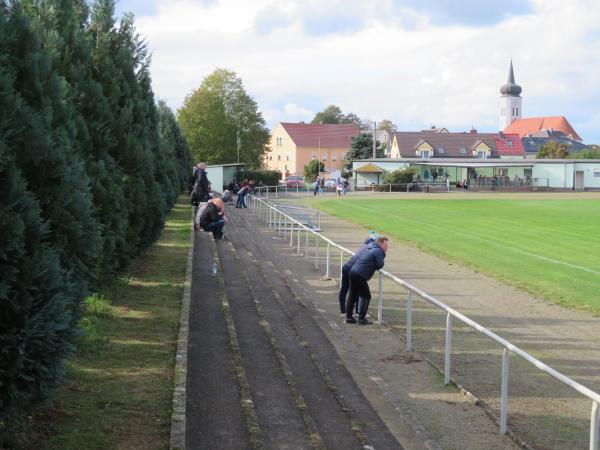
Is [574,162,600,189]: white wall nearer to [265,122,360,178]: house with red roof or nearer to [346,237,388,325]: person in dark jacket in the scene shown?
[265,122,360,178]: house with red roof

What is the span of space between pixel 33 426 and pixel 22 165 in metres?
2.23

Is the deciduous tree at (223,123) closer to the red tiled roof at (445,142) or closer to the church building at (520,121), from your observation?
the red tiled roof at (445,142)

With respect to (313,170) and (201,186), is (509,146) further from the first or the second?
(201,186)

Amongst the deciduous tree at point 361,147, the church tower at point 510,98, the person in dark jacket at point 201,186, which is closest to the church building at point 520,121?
the church tower at point 510,98

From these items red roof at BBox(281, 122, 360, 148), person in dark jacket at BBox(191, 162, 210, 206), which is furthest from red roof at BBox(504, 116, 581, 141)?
person in dark jacket at BBox(191, 162, 210, 206)

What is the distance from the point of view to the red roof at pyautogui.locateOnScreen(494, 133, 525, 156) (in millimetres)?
123812

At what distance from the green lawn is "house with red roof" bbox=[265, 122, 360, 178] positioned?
76252mm

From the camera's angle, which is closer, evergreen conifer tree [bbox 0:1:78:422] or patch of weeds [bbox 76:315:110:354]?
evergreen conifer tree [bbox 0:1:78:422]

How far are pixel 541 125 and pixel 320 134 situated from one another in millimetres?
59444

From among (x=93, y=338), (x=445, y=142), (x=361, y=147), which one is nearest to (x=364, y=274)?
(x=93, y=338)

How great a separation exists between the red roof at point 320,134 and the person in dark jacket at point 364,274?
117 meters

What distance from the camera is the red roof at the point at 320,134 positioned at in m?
130

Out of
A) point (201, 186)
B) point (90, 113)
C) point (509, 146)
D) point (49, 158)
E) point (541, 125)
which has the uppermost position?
point (541, 125)

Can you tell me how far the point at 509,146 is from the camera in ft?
412
